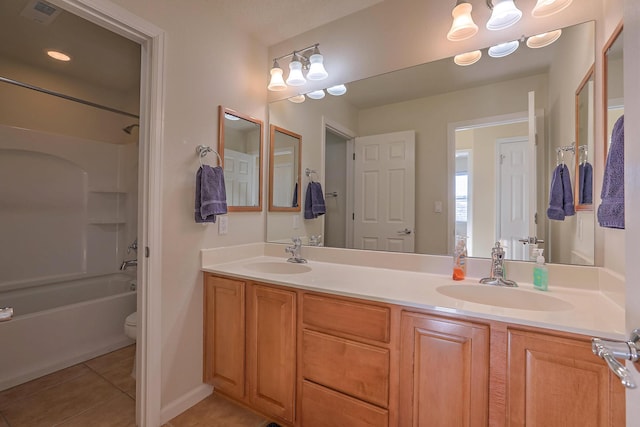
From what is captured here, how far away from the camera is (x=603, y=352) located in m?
0.49

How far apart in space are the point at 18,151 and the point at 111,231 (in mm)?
992

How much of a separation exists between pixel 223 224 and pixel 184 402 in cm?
107

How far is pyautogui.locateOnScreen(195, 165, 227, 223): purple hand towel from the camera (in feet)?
5.38

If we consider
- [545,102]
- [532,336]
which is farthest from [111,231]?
[545,102]

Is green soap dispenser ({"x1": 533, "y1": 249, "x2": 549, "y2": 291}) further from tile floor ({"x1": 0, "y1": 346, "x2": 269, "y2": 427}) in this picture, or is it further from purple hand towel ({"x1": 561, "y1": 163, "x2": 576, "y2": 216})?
tile floor ({"x1": 0, "y1": 346, "x2": 269, "y2": 427})

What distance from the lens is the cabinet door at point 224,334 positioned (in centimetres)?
157

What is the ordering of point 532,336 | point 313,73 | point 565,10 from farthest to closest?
point 313,73
point 565,10
point 532,336

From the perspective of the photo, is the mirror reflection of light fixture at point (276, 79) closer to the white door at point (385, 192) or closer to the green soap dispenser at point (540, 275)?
the white door at point (385, 192)

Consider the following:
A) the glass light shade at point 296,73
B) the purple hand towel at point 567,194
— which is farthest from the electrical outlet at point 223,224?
the purple hand towel at point 567,194

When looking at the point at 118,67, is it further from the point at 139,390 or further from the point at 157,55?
the point at 139,390

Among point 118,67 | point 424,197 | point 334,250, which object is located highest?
point 118,67

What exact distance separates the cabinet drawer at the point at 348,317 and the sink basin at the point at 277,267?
0.49m

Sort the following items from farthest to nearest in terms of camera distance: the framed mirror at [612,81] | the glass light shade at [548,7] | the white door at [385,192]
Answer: the white door at [385,192], the glass light shade at [548,7], the framed mirror at [612,81]

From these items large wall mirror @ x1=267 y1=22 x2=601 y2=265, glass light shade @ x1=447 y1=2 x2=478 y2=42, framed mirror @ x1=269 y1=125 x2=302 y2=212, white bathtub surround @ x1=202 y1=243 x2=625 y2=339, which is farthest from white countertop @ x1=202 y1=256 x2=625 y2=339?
glass light shade @ x1=447 y1=2 x2=478 y2=42
